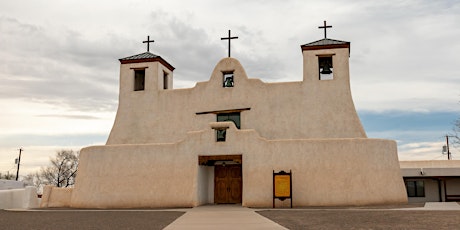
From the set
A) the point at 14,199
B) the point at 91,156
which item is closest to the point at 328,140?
the point at 91,156

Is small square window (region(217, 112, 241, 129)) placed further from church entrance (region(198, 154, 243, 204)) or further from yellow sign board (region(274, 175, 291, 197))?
yellow sign board (region(274, 175, 291, 197))

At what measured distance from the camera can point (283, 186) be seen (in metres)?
23.1

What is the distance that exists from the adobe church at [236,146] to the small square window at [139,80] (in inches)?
24.9

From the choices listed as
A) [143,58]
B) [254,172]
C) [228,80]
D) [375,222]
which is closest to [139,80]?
[143,58]

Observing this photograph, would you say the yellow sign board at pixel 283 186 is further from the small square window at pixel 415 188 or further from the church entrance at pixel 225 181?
the small square window at pixel 415 188

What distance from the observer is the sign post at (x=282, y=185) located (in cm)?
2298

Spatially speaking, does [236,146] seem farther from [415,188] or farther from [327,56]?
[415,188]

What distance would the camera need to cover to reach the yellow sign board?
23.0m

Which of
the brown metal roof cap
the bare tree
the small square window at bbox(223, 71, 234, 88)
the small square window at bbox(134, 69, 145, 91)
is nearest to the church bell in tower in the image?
the small square window at bbox(223, 71, 234, 88)

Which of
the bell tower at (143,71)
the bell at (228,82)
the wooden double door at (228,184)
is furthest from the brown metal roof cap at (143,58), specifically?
the wooden double door at (228,184)

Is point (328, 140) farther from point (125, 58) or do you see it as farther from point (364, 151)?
point (125, 58)

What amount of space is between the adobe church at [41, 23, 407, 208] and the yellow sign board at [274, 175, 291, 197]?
70 cm

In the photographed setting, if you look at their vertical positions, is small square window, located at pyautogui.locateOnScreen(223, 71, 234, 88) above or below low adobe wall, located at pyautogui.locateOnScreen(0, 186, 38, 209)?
above

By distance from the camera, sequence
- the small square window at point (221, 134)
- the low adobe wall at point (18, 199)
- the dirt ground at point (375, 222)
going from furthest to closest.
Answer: the low adobe wall at point (18, 199) → the small square window at point (221, 134) → the dirt ground at point (375, 222)
